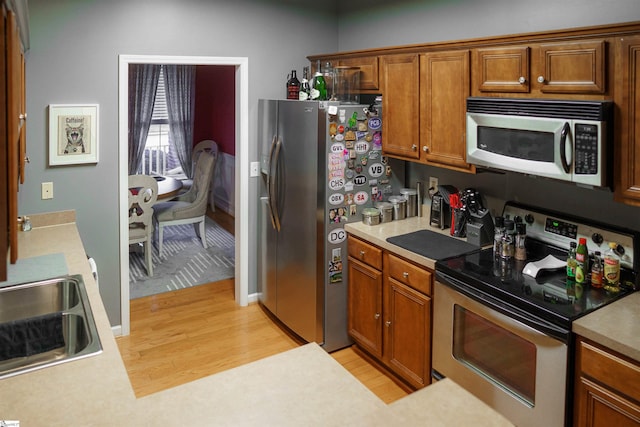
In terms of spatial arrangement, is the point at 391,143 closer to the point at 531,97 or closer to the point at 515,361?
the point at 531,97

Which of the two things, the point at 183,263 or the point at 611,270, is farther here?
the point at 183,263

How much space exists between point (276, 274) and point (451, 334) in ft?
5.45

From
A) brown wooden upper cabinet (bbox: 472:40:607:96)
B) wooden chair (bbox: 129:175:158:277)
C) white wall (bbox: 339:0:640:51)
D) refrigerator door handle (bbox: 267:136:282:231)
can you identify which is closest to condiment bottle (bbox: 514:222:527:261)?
brown wooden upper cabinet (bbox: 472:40:607:96)

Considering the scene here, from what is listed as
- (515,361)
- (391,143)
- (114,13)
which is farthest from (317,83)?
(515,361)

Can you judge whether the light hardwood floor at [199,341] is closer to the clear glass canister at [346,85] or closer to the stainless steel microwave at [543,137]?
the stainless steel microwave at [543,137]

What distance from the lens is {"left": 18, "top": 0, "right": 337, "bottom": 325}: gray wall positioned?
127 inches

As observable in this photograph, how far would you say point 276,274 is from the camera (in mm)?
3906

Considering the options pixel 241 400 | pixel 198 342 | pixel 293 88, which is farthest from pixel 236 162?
pixel 241 400

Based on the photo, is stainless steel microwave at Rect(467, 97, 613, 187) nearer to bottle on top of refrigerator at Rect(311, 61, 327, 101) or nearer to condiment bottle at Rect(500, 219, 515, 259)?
condiment bottle at Rect(500, 219, 515, 259)

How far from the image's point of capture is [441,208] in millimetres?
3211

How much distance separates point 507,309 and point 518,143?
78 centimetres

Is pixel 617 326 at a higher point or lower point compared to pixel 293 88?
lower

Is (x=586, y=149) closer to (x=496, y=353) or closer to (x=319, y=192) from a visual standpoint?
(x=496, y=353)

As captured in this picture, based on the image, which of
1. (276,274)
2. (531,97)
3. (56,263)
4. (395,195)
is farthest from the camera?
(276,274)
